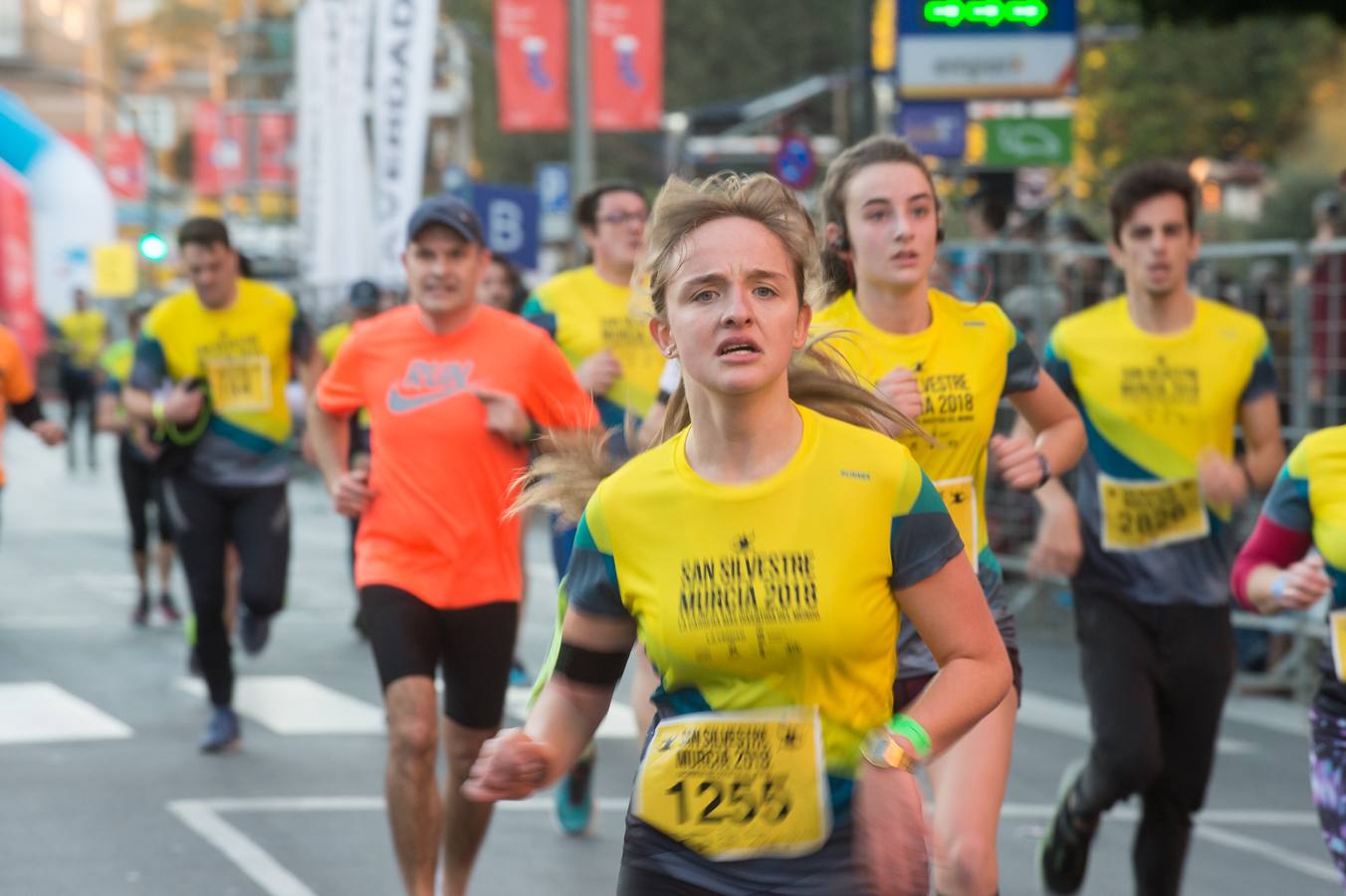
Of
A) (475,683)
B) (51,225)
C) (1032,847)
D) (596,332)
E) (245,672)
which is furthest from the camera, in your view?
(51,225)

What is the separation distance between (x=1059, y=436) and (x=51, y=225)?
39.2 meters

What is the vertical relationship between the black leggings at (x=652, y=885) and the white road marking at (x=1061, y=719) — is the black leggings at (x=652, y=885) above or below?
above

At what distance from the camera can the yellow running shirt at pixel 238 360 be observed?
9.95 meters

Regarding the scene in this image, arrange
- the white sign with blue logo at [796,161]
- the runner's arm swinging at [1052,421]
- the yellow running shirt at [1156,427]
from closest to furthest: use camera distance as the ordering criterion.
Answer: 1. the runner's arm swinging at [1052,421]
2. the yellow running shirt at [1156,427]
3. the white sign with blue logo at [796,161]

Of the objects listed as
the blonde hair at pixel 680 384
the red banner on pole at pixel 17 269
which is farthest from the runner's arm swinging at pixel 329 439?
the red banner on pole at pixel 17 269

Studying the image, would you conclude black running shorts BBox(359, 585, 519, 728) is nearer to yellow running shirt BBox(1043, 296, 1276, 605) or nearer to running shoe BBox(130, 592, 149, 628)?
yellow running shirt BBox(1043, 296, 1276, 605)

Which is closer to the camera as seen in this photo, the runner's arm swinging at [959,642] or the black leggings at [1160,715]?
the runner's arm swinging at [959,642]

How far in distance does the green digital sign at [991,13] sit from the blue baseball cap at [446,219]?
8678 millimetres

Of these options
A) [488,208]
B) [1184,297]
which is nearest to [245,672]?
[1184,297]

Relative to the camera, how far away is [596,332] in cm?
892

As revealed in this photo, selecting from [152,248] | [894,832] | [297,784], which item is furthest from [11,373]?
[152,248]

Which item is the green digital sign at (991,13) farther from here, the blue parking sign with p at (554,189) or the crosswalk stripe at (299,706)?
the blue parking sign with p at (554,189)

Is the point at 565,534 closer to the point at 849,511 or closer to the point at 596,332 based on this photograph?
the point at 596,332

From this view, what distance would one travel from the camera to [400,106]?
19.9 meters
